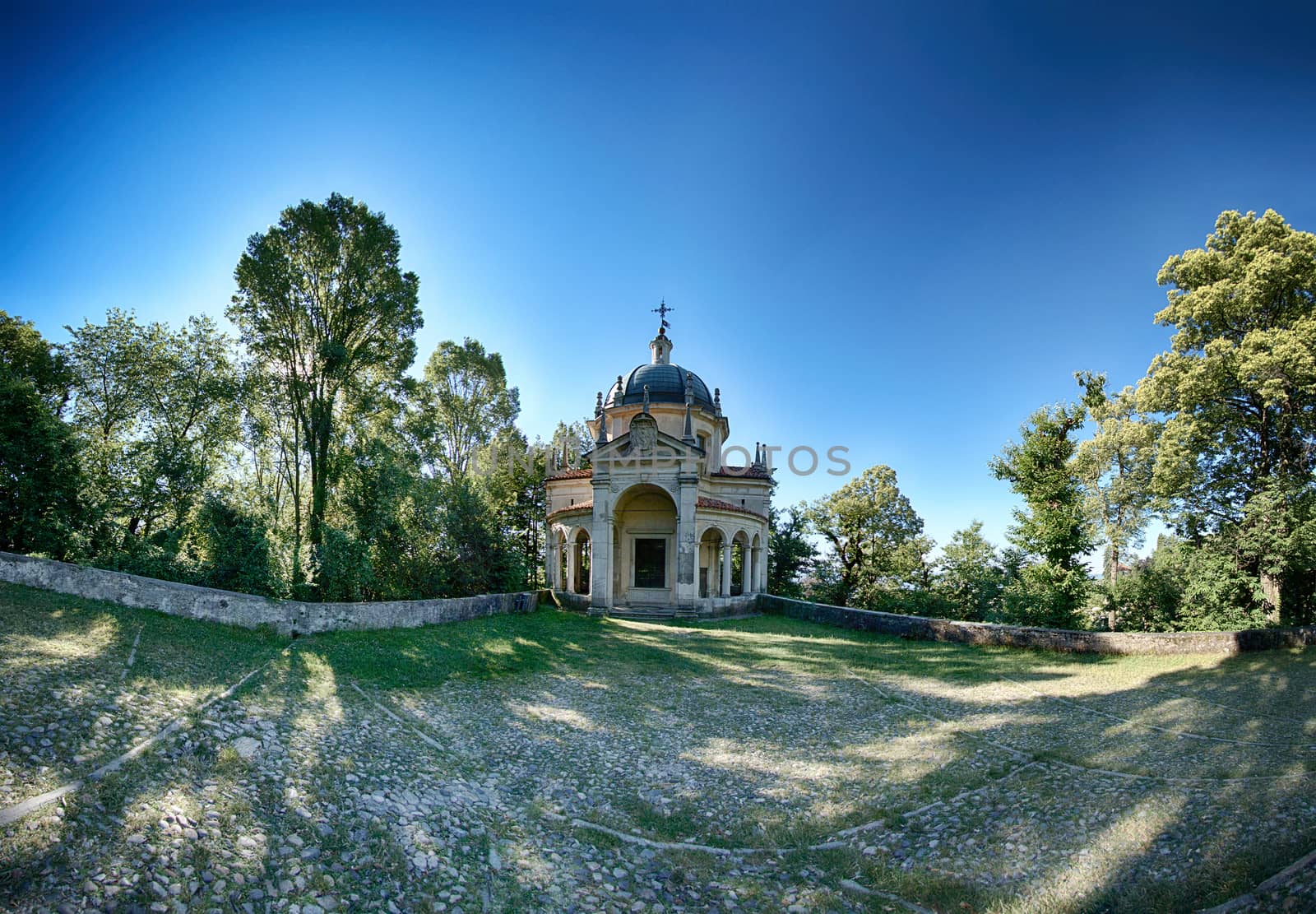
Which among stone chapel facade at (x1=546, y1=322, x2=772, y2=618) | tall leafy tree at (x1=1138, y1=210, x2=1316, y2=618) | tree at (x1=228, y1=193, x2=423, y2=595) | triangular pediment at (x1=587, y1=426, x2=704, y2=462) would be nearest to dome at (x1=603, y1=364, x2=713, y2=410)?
stone chapel facade at (x1=546, y1=322, x2=772, y2=618)

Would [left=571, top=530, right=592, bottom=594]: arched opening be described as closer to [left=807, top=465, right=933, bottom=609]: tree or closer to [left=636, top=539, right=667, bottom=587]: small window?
[left=636, top=539, right=667, bottom=587]: small window

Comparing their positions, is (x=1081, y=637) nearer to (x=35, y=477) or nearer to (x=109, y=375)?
(x=35, y=477)

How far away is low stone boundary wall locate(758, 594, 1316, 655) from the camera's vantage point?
1355 cm

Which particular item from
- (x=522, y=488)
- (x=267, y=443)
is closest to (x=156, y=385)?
(x=267, y=443)

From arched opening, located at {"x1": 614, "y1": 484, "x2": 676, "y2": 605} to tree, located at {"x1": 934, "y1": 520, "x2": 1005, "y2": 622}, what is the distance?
44.0 feet

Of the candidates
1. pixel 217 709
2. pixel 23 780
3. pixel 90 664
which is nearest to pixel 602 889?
pixel 23 780

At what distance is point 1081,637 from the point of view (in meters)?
15.3

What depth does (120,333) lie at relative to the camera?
20578 millimetres

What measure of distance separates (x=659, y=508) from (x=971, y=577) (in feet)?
52.0

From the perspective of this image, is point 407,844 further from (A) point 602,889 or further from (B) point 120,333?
(B) point 120,333

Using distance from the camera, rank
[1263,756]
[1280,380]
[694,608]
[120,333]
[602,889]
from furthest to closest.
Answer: [694,608] → [120,333] → [1280,380] → [1263,756] → [602,889]

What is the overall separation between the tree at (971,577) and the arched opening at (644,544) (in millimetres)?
13415

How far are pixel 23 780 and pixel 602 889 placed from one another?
186 inches

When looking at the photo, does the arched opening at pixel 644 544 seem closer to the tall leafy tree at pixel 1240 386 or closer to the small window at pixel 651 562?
the small window at pixel 651 562
